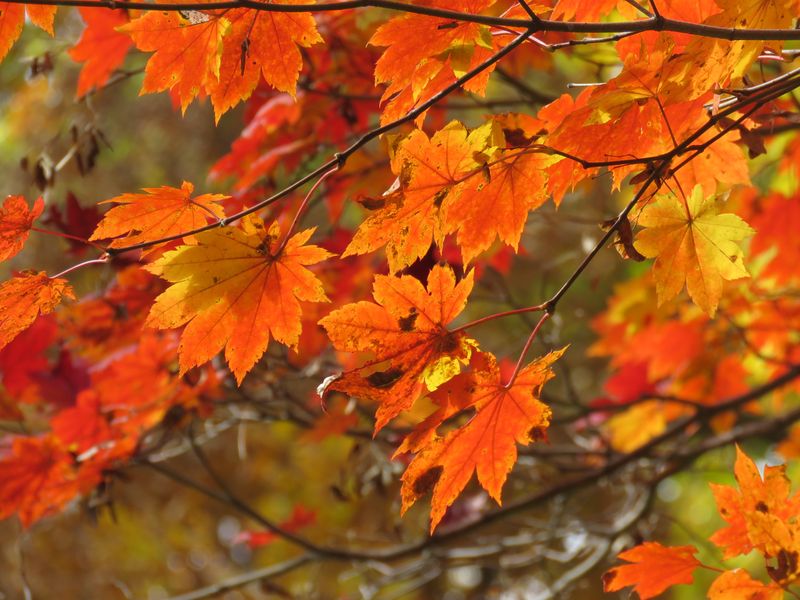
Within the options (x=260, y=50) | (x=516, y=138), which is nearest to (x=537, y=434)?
(x=516, y=138)

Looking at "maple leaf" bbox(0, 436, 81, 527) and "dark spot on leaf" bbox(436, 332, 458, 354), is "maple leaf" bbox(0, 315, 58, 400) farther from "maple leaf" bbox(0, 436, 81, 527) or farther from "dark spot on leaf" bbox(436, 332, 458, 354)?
"dark spot on leaf" bbox(436, 332, 458, 354)

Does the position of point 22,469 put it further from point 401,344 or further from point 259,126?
point 401,344

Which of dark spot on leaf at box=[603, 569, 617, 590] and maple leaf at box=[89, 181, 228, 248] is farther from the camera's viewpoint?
dark spot on leaf at box=[603, 569, 617, 590]

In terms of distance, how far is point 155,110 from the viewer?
619 cm

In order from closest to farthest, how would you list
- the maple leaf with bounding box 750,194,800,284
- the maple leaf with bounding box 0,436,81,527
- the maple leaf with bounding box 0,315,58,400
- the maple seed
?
the maple seed < the maple leaf with bounding box 0,436,81,527 < the maple leaf with bounding box 0,315,58,400 < the maple leaf with bounding box 750,194,800,284

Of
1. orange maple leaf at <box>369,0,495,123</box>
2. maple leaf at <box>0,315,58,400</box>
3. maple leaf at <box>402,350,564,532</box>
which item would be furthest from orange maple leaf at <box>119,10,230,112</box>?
maple leaf at <box>0,315,58,400</box>

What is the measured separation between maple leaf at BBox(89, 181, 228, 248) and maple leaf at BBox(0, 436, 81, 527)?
0.93 metres

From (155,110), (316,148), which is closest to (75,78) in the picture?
(155,110)

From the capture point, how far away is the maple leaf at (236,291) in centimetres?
103

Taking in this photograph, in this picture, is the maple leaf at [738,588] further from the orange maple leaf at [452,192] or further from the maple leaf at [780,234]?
the maple leaf at [780,234]

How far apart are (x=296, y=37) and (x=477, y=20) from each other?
0.95 feet

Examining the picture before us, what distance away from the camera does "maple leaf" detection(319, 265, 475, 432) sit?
1018 mm

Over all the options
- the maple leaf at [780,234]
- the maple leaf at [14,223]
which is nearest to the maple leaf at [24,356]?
the maple leaf at [14,223]

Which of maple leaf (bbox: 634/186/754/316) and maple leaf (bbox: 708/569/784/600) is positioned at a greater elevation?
maple leaf (bbox: 634/186/754/316)
